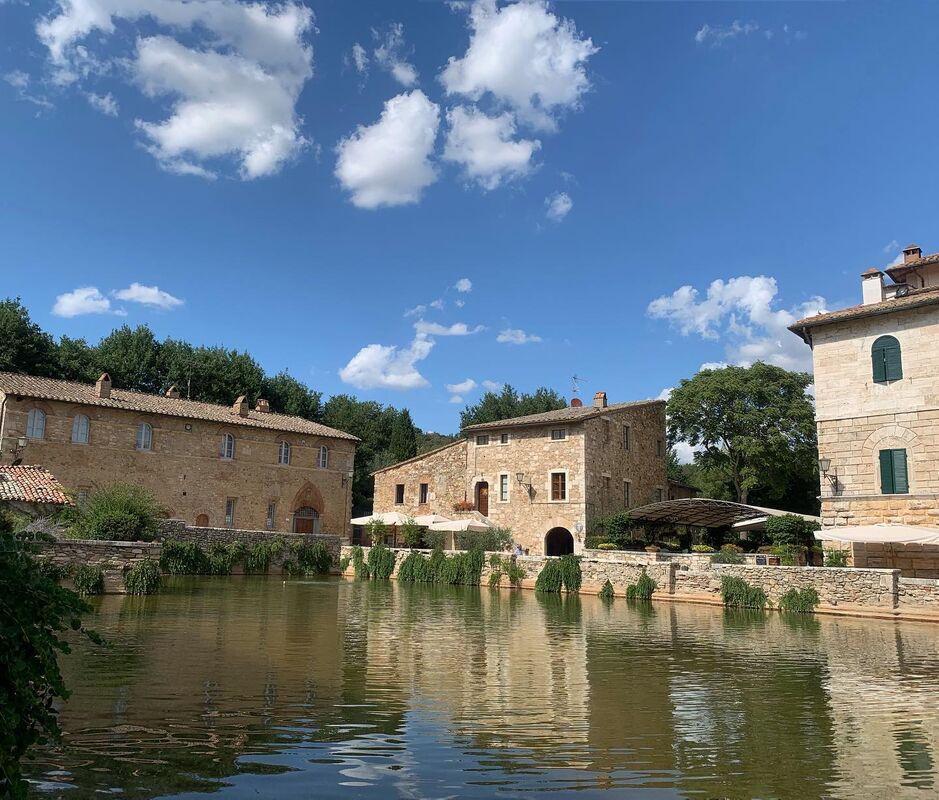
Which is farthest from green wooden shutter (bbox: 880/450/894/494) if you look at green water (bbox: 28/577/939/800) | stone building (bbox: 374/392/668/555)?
stone building (bbox: 374/392/668/555)

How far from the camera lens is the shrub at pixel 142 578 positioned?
17.3 meters

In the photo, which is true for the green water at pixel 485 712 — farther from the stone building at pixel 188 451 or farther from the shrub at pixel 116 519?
the stone building at pixel 188 451

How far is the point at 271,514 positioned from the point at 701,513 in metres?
20.5

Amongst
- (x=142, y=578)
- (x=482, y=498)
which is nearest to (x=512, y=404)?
(x=482, y=498)

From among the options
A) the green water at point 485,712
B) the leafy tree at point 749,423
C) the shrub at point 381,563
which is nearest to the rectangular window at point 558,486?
the shrub at point 381,563

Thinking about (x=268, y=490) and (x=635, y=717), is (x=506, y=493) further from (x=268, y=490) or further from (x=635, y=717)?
(x=635, y=717)

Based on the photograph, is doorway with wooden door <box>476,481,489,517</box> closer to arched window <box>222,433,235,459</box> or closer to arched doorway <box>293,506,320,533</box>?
arched doorway <box>293,506,320,533</box>

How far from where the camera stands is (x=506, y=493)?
33281 mm

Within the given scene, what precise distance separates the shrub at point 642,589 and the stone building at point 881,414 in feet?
18.5

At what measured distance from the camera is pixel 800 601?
59.5 ft

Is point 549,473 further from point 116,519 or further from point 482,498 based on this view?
point 116,519

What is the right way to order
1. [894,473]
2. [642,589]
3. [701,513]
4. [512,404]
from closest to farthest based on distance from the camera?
[894,473] → [642,589] → [701,513] → [512,404]

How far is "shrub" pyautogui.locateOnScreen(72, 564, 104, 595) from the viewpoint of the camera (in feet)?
53.4

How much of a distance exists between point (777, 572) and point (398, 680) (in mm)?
13670
